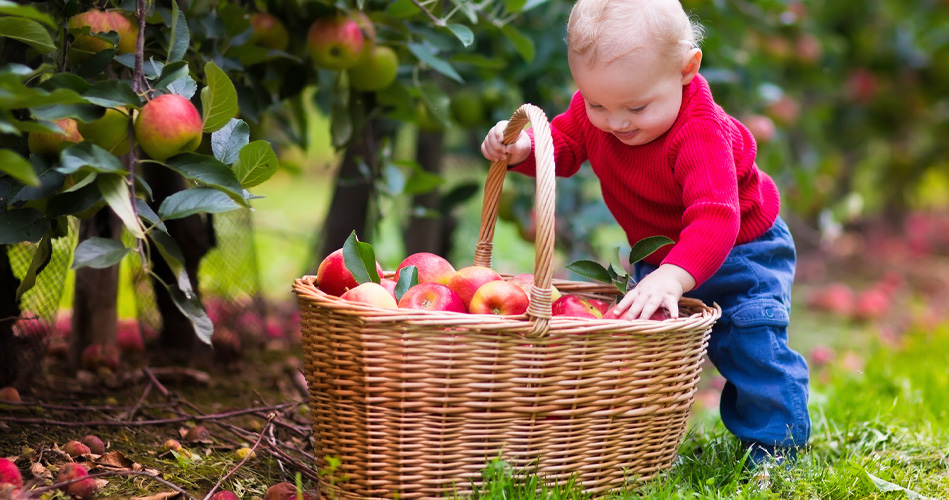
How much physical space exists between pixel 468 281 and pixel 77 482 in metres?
0.77

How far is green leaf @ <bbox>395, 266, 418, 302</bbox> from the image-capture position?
1.58 m

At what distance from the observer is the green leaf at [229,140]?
1452 millimetres

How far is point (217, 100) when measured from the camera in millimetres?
1417

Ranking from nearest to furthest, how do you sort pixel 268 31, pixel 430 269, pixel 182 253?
1. pixel 430 269
2. pixel 268 31
3. pixel 182 253

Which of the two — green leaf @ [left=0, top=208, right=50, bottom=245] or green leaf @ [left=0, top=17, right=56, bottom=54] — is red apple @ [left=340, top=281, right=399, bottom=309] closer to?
green leaf @ [left=0, top=208, right=50, bottom=245]

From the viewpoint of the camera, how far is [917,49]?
178 inches

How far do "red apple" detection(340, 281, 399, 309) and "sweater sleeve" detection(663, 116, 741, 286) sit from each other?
0.51 metres

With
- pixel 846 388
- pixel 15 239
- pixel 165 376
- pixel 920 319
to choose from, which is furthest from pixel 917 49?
pixel 15 239

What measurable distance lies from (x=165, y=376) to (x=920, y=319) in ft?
11.3

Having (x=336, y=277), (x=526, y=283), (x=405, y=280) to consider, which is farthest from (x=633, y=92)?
(x=336, y=277)

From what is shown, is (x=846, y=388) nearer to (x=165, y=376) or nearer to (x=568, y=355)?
(x=568, y=355)

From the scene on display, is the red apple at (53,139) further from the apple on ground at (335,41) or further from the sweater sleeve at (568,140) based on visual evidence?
the sweater sleeve at (568,140)

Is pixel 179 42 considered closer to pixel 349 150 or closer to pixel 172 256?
pixel 172 256

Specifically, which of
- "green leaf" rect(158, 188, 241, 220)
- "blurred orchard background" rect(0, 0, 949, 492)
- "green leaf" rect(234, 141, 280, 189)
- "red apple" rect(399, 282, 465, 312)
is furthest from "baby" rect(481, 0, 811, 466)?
"green leaf" rect(158, 188, 241, 220)
